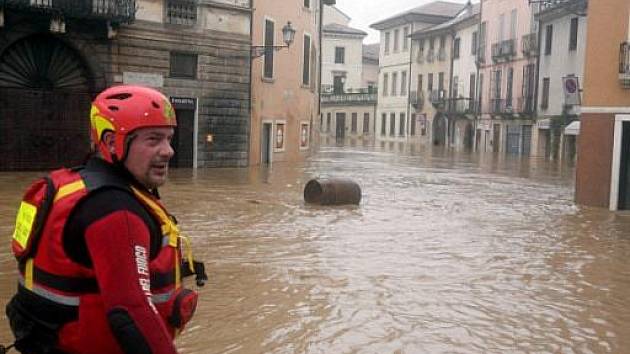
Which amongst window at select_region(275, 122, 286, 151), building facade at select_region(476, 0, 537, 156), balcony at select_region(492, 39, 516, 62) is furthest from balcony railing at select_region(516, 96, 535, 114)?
window at select_region(275, 122, 286, 151)

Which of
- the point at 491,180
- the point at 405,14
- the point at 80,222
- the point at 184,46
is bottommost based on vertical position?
the point at 491,180

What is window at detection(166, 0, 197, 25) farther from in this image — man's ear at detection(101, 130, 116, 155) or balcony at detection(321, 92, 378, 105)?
balcony at detection(321, 92, 378, 105)

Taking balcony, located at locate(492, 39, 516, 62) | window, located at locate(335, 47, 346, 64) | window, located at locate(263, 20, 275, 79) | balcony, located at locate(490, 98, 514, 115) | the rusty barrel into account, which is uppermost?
window, located at locate(335, 47, 346, 64)

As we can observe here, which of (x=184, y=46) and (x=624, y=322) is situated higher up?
(x=184, y=46)

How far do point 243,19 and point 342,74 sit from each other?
2108 inches

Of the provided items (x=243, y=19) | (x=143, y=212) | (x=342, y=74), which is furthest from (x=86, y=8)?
(x=342, y=74)

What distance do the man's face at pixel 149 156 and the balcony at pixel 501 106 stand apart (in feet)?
141

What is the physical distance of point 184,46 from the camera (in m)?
22.8

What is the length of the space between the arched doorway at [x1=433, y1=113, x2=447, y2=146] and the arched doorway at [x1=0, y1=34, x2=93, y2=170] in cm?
3830

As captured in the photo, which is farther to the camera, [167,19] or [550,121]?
[550,121]

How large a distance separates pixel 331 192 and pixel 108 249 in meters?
12.5

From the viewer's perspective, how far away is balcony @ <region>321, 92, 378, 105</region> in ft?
226

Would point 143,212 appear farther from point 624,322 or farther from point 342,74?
point 342,74

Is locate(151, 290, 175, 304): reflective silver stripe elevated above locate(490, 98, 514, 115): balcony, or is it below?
below
